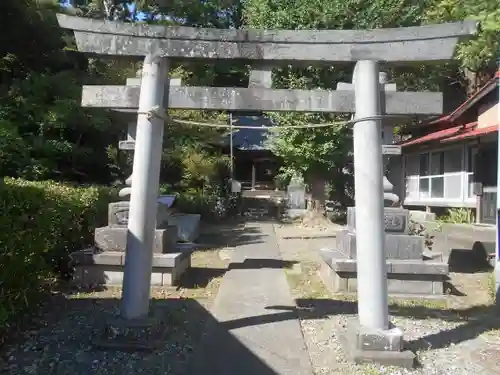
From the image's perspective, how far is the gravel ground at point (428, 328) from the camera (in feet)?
15.5

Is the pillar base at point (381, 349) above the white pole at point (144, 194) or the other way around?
the other way around

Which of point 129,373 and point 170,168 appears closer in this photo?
point 129,373

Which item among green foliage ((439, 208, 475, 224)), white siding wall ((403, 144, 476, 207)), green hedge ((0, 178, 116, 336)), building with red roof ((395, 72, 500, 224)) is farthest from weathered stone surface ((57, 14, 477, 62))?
white siding wall ((403, 144, 476, 207))

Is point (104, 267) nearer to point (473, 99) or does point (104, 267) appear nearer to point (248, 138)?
point (473, 99)

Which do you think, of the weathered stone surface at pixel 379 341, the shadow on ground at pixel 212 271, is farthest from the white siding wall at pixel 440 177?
the weathered stone surface at pixel 379 341

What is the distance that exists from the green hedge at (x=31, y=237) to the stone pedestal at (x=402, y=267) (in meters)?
4.34

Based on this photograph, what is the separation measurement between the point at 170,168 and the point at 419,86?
1030 centimetres

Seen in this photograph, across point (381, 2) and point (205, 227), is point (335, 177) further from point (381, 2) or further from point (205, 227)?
point (381, 2)

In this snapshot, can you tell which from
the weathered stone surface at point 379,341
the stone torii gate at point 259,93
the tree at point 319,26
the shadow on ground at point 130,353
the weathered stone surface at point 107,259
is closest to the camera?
the shadow on ground at point 130,353

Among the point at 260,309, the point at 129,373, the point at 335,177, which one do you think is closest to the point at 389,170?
the point at 335,177

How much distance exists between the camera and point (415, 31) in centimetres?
504

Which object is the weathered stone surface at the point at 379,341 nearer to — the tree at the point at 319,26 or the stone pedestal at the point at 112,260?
the stone pedestal at the point at 112,260

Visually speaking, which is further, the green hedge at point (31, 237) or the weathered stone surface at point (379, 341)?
the green hedge at point (31, 237)

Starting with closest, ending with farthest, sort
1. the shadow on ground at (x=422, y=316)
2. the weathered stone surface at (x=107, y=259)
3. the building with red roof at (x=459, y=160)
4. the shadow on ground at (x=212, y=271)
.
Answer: the shadow on ground at (x=422, y=316) → the weathered stone surface at (x=107, y=259) → the shadow on ground at (x=212, y=271) → the building with red roof at (x=459, y=160)
